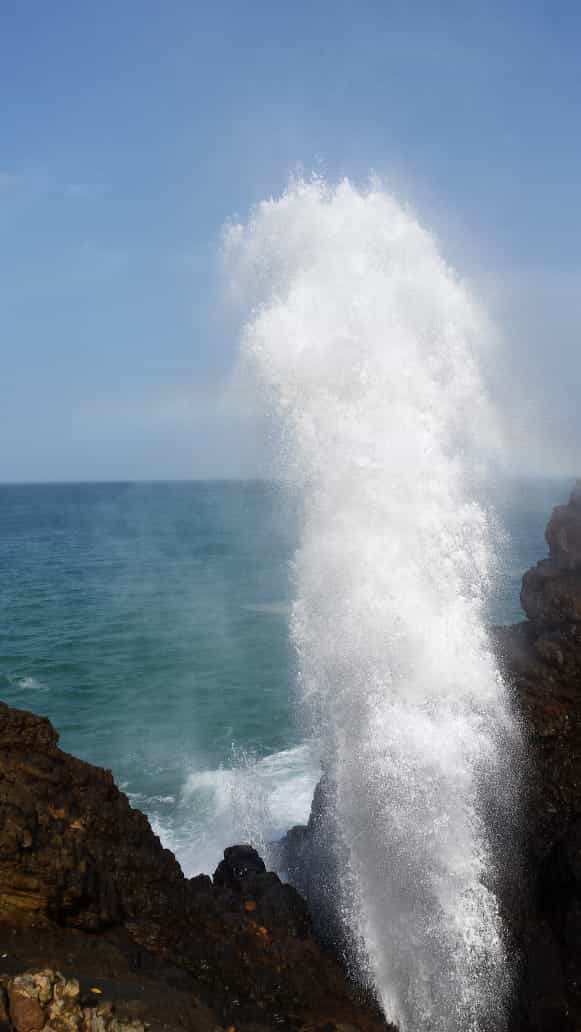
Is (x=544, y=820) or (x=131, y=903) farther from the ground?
(x=131, y=903)

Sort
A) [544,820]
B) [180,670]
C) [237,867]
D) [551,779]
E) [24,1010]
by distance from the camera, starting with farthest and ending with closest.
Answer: [180,670] < [551,779] < [544,820] < [237,867] < [24,1010]

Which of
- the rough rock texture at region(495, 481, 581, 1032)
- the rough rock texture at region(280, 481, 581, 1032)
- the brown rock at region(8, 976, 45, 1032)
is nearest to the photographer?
the brown rock at region(8, 976, 45, 1032)

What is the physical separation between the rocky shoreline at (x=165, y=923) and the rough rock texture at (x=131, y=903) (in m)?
0.02

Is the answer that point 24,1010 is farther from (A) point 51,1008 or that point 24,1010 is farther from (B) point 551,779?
(B) point 551,779

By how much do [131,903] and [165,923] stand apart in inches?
18.8

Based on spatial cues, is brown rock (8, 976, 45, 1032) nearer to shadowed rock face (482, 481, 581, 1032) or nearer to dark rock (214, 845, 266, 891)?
dark rock (214, 845, 266, 891)

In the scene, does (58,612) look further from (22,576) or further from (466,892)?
(466,892)

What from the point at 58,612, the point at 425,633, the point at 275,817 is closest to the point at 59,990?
the point at 425,633

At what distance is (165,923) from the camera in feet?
30.4

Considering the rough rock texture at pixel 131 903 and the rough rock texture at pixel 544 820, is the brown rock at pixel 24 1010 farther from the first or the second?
the rough rock texture at pixel 544 820

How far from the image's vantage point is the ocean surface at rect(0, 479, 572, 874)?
67.6ft

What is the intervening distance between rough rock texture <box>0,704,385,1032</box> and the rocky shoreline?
0.02 metres

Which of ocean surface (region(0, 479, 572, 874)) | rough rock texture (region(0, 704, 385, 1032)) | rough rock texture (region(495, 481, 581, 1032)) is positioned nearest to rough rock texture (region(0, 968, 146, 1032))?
rough rock texture (region(0, 704, 385, 1032))

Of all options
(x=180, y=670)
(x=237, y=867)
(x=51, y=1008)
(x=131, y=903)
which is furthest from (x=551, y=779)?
(x=180, y=670)
